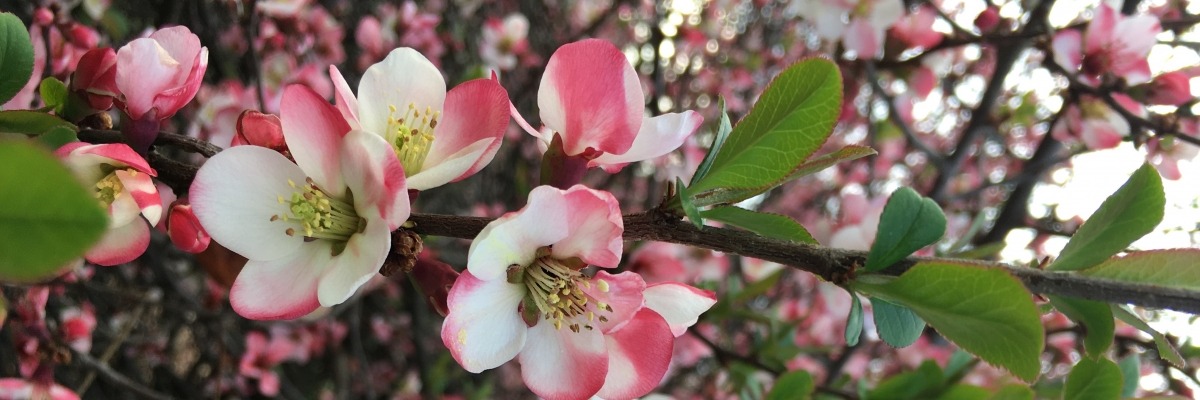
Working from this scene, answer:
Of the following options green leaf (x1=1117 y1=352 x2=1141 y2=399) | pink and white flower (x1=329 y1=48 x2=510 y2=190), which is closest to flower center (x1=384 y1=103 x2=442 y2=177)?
pink and white flower (x1=329 y1=48 x2=510 y2=190)

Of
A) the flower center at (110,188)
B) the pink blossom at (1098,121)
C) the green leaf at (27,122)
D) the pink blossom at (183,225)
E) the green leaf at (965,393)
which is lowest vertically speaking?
the green leaf at (965,393)

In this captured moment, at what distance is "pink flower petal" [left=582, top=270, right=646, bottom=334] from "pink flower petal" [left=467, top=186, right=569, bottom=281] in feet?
0.14

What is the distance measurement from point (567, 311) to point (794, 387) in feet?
1.19

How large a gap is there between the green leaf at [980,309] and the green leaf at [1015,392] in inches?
12.1

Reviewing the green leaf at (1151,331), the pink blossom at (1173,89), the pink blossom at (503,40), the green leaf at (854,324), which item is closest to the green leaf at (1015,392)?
the green leaf at (1151,331)

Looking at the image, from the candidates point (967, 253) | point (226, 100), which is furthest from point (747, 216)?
point (226, 100)

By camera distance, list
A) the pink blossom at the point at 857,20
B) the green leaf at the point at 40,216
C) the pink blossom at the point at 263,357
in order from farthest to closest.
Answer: the pink blossom at the point at 263,357 → the pink blossom at the point at 857,20 → the green leaf at the point at 40,216

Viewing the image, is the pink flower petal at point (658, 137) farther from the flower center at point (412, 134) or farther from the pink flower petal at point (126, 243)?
the pink flower petal at point (126, 243)

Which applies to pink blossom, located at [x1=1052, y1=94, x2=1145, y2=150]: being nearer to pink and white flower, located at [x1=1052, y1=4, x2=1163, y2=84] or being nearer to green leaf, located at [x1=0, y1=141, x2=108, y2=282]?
pink and white flower, located at [x1=1052, y1=4, x2=1163, y2=84]

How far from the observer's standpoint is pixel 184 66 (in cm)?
46

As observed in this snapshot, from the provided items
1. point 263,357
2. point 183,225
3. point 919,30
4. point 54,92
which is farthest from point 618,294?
point 263,357

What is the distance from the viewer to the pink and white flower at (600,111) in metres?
0.44

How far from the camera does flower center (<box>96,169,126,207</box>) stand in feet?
1.39

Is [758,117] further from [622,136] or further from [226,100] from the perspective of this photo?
[226,100]
